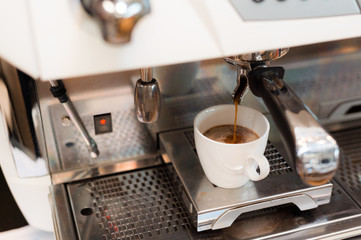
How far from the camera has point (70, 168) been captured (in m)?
0.61

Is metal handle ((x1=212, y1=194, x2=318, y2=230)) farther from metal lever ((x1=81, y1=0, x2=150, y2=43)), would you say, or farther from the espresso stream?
metal lever ((x1=81, y1=0, x2=150, y2=43))

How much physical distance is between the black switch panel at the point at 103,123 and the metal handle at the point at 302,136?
0.24 metres

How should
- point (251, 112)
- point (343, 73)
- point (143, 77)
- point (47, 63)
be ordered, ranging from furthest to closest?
point (343, 73) → point (251, 112) → point (143, 77) → point (47, 63)

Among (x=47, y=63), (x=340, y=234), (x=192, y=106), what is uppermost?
(x=192, y=106)

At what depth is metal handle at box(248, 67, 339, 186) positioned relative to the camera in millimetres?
358

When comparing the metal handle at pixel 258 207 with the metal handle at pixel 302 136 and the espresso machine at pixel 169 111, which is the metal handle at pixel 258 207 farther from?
the metal handle at pixel 302 136

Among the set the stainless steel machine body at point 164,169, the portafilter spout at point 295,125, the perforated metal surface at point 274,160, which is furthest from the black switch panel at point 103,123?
the portafilter spout at point 295,125

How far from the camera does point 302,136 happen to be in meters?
0.37

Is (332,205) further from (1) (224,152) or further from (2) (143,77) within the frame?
(2) (143,77)

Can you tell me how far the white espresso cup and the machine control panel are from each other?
0.56 ft

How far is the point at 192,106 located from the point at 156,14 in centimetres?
31

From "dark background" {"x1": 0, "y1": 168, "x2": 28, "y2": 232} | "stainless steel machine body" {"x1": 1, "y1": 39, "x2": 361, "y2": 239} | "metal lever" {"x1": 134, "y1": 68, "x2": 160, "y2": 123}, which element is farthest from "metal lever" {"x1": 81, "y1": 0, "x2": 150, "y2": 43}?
"dark background" {"x1": 0, "y1": 168, "x2": 28, "y2": 232}

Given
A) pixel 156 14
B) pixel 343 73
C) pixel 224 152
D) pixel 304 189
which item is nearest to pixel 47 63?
pixel 156 14

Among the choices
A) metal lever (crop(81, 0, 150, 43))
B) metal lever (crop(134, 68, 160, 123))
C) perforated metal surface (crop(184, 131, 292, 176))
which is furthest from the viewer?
perforated metal surface (crop(184, 131, 292, 176))
